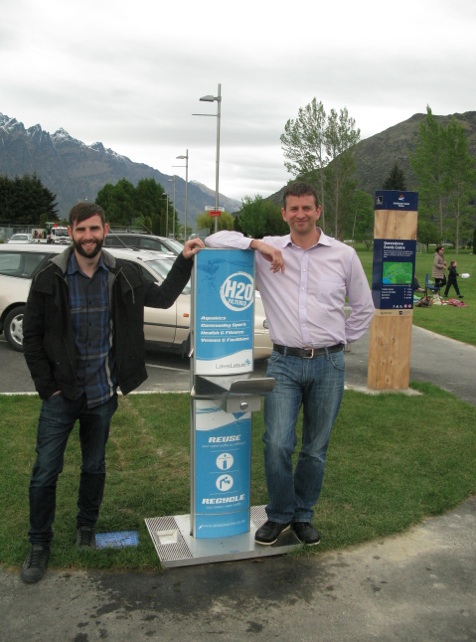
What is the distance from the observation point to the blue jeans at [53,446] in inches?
148

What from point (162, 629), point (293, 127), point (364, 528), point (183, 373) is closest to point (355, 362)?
point (183, 373)

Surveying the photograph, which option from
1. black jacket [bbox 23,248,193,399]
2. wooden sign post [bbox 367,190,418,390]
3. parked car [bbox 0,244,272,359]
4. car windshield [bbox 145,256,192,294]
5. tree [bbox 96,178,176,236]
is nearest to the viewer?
black jacket [bbox 23,248,193,399]

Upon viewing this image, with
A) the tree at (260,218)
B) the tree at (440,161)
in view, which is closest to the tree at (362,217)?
the tree at (260,218)

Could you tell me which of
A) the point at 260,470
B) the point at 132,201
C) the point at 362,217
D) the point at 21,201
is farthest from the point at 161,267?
the point at 132,201

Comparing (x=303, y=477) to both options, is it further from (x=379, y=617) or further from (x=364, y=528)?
(x=379, y=617)

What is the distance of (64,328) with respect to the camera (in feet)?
12.0

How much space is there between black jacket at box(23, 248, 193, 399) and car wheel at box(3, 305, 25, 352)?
709cm

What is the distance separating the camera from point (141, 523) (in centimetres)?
443

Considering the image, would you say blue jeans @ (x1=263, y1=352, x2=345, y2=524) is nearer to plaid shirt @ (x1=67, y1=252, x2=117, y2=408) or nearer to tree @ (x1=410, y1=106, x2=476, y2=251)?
plaid shirt @ (x1=67, y1=252, x2=117, y2=408)

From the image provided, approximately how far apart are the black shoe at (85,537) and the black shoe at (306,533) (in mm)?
1194

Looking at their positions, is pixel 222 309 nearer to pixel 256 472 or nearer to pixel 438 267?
pixel 256 472

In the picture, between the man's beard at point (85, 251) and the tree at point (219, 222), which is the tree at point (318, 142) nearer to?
the tree at point (219, 222)

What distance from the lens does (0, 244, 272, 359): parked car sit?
32.0ft

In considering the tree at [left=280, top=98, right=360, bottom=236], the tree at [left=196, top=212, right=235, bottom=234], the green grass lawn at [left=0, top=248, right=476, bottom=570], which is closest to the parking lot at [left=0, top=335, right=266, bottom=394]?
the green grass lawn at [left=0, top=248, right=476, bottom=570]
